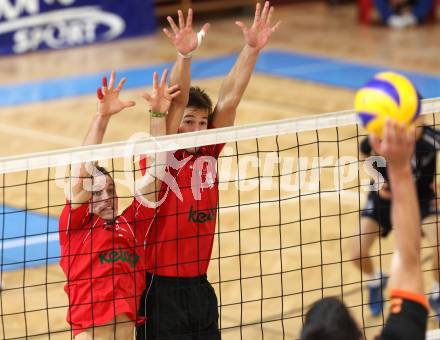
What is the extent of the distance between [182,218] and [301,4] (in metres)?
18.7

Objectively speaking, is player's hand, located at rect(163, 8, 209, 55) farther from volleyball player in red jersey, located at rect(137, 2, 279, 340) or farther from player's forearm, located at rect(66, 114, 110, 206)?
player's forearm, located at rect(66, 114, 110, 206)

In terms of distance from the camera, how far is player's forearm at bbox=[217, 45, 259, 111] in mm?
5488

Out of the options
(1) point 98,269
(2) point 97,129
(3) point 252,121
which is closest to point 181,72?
(2) point 97,129

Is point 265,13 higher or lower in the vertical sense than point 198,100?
higher

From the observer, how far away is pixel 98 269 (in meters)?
5.14

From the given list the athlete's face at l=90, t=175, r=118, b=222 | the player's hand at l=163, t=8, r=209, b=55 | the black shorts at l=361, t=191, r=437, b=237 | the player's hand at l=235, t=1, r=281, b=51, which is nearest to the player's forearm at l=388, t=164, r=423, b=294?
the athlete's face at l=90, t=175, r=118, b=222

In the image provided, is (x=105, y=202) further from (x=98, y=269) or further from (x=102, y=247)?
(x=98, y=269)

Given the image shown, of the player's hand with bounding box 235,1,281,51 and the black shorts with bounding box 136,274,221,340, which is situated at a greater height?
the player's hand with bounding box 235,1,281,51

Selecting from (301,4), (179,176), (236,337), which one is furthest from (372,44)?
(179,176)

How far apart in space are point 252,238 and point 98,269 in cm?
389

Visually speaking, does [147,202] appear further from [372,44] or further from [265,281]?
[372,44]

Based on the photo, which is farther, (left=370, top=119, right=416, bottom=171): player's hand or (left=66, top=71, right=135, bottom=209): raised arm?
(left=66, top=71, right=135, bottom=209): raised arm

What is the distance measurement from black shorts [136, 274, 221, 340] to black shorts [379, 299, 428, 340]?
2147mm

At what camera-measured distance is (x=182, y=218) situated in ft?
17.2
